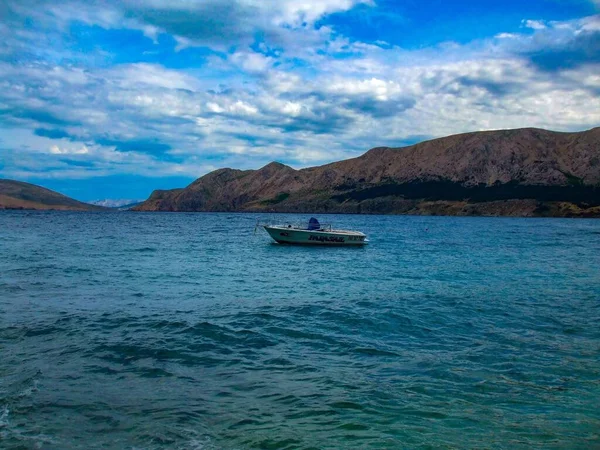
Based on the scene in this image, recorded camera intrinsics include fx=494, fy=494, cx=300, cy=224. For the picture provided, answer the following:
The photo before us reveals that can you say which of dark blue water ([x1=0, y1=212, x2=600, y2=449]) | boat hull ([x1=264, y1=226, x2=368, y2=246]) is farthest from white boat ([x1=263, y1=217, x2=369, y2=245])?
dark blue water ([x1=0, y1=212, x2=600, y2=449])

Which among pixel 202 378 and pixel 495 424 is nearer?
pixel 495 424

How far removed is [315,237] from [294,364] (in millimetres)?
46496

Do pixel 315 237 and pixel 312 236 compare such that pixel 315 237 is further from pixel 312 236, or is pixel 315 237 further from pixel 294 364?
pixel 294 364

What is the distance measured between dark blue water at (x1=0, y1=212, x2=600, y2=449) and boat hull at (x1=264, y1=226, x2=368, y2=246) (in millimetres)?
30093

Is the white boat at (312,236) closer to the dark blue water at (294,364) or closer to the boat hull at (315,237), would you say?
the boat hull at (315,237)

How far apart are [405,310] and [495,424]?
11876 mm

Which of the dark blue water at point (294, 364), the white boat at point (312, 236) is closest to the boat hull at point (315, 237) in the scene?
the white boat at point (312, 236)

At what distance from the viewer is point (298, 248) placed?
190ft

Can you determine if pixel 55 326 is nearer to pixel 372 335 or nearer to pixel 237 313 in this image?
pixel 237 313

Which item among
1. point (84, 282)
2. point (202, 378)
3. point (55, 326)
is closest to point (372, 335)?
point (202, 378)

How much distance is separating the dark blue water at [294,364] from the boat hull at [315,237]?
30.1 m

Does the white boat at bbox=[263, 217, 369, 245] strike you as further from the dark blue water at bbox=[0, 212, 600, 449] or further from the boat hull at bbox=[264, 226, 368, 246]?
the dark blue water at bbox=[0, 212, 600, 449]

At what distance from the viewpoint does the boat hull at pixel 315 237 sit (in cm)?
6006

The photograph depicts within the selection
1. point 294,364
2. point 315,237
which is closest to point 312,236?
point 315,237
